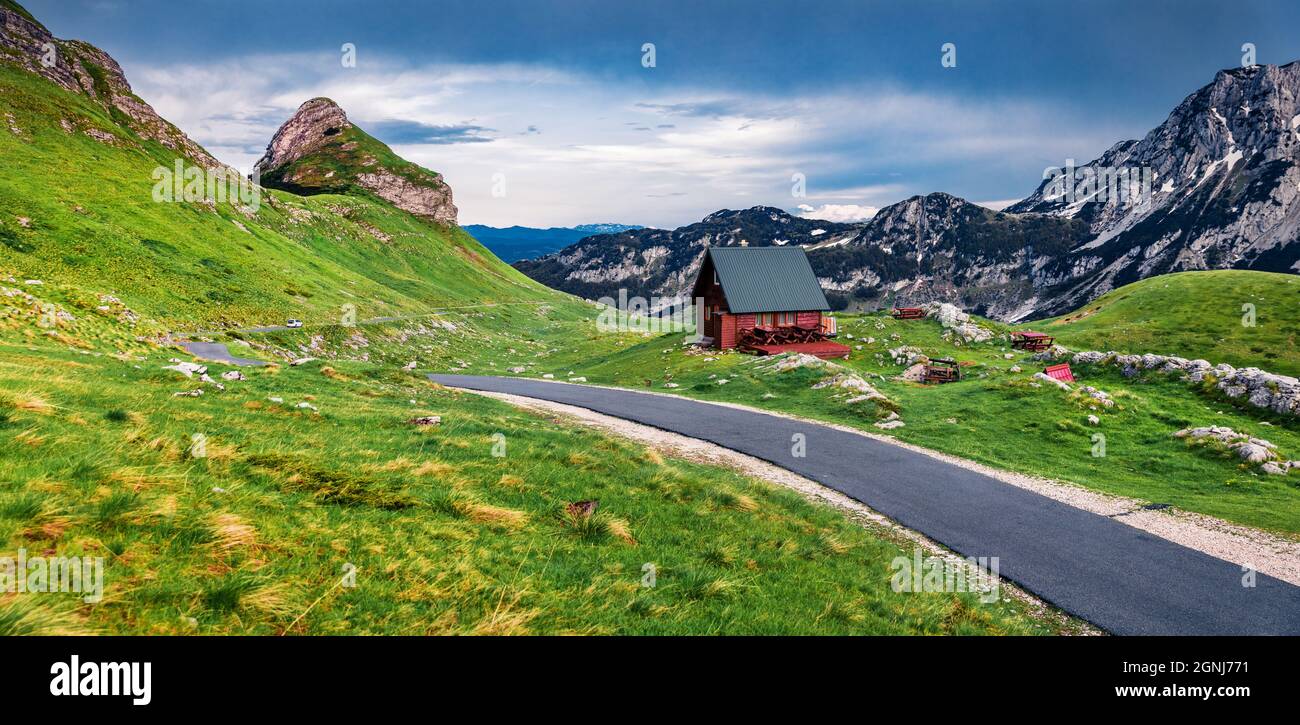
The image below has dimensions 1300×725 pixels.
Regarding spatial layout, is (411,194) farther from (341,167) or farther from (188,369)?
(188,369)

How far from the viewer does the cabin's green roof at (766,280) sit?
187 feet

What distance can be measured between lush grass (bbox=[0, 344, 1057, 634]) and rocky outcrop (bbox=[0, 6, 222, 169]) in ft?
292

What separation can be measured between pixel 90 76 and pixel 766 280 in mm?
107687

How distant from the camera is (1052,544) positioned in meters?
14.7

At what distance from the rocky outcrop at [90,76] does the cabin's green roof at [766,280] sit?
256 feet

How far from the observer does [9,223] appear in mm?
42062

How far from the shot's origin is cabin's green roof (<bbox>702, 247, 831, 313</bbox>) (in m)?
57.0

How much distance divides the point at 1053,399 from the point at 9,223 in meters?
67.8
